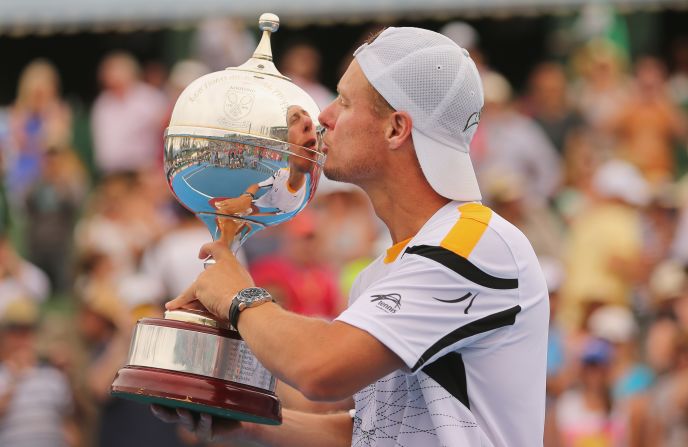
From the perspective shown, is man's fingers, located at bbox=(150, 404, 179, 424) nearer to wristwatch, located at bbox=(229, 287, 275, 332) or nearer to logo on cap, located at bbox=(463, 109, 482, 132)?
wristwatch, located at bbox=(229, 287, 275, 332)

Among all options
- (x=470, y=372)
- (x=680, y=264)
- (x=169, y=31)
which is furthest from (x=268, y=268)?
(x=169, y=31)

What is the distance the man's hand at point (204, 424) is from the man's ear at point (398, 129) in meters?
0.92

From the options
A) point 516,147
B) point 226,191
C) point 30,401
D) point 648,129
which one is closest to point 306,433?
point 226,191

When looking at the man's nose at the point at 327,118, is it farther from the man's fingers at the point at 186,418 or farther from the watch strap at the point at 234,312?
the man's fingers at the point at 186,418

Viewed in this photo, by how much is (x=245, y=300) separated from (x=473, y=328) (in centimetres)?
58

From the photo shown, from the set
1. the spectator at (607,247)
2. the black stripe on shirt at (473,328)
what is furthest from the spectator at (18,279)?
the black stripe on shirt at (473,328)

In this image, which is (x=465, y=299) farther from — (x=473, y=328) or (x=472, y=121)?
(x=472, y=121)

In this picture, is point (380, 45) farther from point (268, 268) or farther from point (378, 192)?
point (268, 268)

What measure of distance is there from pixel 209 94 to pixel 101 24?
10899mm

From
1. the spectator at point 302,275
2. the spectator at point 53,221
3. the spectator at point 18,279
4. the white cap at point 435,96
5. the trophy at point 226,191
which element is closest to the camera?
the white cap at point 435,96

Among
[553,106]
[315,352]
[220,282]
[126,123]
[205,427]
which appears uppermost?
[553,106]

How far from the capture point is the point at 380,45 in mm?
3457

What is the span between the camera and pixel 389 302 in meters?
3.14

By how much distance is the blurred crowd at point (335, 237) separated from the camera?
7520mm
